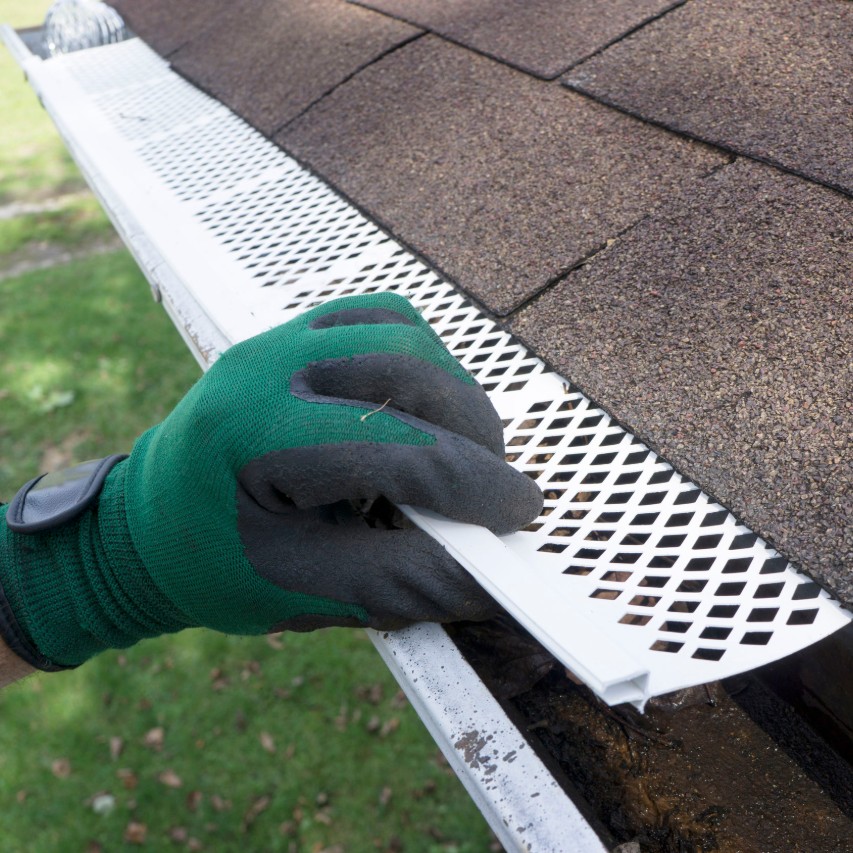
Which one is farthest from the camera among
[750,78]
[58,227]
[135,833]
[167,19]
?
[58,227]

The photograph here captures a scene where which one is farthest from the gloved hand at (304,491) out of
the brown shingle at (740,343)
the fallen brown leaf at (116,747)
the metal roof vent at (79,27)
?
the metal roof vent at (79,27)

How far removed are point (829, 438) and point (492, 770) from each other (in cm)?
70

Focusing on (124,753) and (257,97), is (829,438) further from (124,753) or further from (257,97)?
(124,753)

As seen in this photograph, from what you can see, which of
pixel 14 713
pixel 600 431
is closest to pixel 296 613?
pixel 600 431

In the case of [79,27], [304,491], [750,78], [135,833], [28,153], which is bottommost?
[135,833]

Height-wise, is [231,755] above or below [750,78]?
below

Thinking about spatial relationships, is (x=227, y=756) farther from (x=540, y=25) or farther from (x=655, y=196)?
(x=540, y=25)

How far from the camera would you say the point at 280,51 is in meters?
3.02

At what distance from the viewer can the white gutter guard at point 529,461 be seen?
1.10m

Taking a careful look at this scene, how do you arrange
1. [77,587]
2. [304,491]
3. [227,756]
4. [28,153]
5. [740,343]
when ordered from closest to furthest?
[304,491] → [740,343] → [77,587] → [227,756] → [28,153]

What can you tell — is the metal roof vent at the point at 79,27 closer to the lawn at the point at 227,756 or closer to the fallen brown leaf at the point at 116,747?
the lawn at the point at 227,756

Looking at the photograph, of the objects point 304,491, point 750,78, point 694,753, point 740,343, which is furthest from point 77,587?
point 750,78

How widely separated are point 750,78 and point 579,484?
1.13 m

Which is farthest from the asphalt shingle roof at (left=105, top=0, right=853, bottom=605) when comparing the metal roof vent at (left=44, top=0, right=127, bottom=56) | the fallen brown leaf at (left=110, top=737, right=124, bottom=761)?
the fallen brown leaf at (left=110, top=737, right=124, bottom=761)
